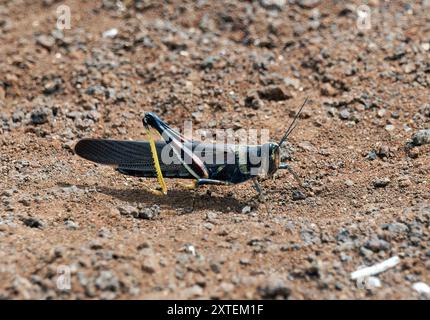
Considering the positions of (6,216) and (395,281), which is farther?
(6,216)

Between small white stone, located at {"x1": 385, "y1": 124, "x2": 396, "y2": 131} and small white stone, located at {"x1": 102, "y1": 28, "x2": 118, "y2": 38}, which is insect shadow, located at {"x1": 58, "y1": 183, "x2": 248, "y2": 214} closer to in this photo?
small white stone, located at {"x1": 385, "y1": 124, "x2": 396, "y2": 131}

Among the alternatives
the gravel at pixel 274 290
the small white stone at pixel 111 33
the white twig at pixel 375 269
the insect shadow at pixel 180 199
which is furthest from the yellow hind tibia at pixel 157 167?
the small white stone at pixel 111 33

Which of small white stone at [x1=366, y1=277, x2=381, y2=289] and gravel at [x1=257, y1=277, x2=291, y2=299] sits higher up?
small white stone at [x1=366, y1=277, x2=381, y2=289]

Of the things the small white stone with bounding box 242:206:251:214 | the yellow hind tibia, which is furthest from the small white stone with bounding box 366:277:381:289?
the yellow hind tibia

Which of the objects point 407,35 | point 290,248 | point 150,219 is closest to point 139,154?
point 150,219

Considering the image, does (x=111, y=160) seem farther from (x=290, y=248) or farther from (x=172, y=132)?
(x=290, y=248)

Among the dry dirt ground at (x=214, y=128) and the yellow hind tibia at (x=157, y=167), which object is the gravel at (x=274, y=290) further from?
the yellow hind tibia at (x=157, y=167)
